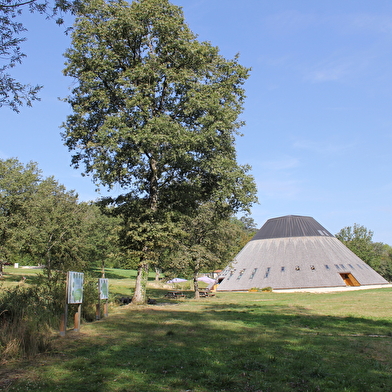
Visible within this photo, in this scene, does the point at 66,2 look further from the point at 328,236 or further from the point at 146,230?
the point at 328,236

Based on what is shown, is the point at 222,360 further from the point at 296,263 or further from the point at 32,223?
the point at 296,263

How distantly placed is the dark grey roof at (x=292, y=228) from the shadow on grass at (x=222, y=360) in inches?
2223

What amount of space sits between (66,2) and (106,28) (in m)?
10.8

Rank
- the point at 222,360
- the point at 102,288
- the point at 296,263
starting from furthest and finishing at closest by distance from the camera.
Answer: the point at 296,263 → the point at 102,288 → the point at 222,360

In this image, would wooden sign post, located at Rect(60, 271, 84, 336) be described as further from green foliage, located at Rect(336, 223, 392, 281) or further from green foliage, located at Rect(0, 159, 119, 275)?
green foliage, located at Rect(336, 223, 392, 281)

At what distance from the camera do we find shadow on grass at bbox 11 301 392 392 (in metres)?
6.83

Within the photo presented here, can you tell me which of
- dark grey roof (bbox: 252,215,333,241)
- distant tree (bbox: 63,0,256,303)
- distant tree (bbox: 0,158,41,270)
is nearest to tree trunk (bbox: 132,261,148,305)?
distant tree (bbox: 63,0,256,303)

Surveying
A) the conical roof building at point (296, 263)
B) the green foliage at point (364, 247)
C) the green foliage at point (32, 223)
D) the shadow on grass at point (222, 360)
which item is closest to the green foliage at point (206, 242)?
the green foliage at point (32, 223)

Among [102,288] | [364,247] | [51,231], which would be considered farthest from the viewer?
[364,247]

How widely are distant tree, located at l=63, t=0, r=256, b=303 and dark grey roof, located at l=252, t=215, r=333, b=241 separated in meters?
46.5

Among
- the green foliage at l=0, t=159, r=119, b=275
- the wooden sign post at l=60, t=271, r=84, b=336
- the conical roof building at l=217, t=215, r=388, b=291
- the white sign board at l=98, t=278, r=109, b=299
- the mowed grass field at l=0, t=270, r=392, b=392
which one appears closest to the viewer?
the mowed grass field at l=0, t=270, r=392, b=392

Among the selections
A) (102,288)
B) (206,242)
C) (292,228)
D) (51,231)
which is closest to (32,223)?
(51,231)

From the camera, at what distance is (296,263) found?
6050 centimetres

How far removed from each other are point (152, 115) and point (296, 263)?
44.8m
